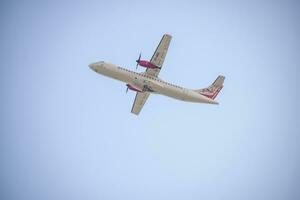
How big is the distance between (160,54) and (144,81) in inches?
177

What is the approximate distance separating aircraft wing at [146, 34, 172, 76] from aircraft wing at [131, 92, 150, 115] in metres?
5.49

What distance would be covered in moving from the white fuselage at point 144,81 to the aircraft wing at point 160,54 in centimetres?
89

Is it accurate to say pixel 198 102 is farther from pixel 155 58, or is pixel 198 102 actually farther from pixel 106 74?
pixel 106 74

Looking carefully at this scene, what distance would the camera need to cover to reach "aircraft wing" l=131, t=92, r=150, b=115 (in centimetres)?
5600

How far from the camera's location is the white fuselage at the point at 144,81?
5069 cm

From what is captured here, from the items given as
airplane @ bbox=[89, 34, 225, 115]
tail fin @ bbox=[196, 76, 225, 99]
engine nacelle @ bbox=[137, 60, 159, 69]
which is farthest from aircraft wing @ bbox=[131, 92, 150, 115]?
tail fin @ bbox=[196, 76, 225, 99]

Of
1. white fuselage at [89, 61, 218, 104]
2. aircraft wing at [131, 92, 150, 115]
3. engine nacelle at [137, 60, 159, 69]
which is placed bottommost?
aircraft wing at [131, 92, 150, 115]

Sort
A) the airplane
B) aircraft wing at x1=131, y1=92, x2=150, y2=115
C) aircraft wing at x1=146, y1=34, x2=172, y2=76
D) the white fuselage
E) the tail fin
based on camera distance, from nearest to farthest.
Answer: aircraft wing at x1=146, y1=34, x2=172, y2=76 < the airplane < the white fuselage < the tail fin < aircraft wing at x1=131, y1=92, x2=150, y2=115

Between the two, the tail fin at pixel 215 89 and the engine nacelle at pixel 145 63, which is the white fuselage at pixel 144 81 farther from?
the tail fin at pixel 215 89

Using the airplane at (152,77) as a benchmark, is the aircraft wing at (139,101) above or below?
below

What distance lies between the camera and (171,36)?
162ft

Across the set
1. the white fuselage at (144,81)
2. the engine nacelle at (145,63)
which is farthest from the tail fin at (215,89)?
the engine nacelle at (145,63)

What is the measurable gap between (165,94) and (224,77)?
10819 millimetres

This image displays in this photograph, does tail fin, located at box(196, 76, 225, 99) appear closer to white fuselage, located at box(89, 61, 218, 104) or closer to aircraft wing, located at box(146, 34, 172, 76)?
white fuselage, located at box(89, 61, 218, 104)
